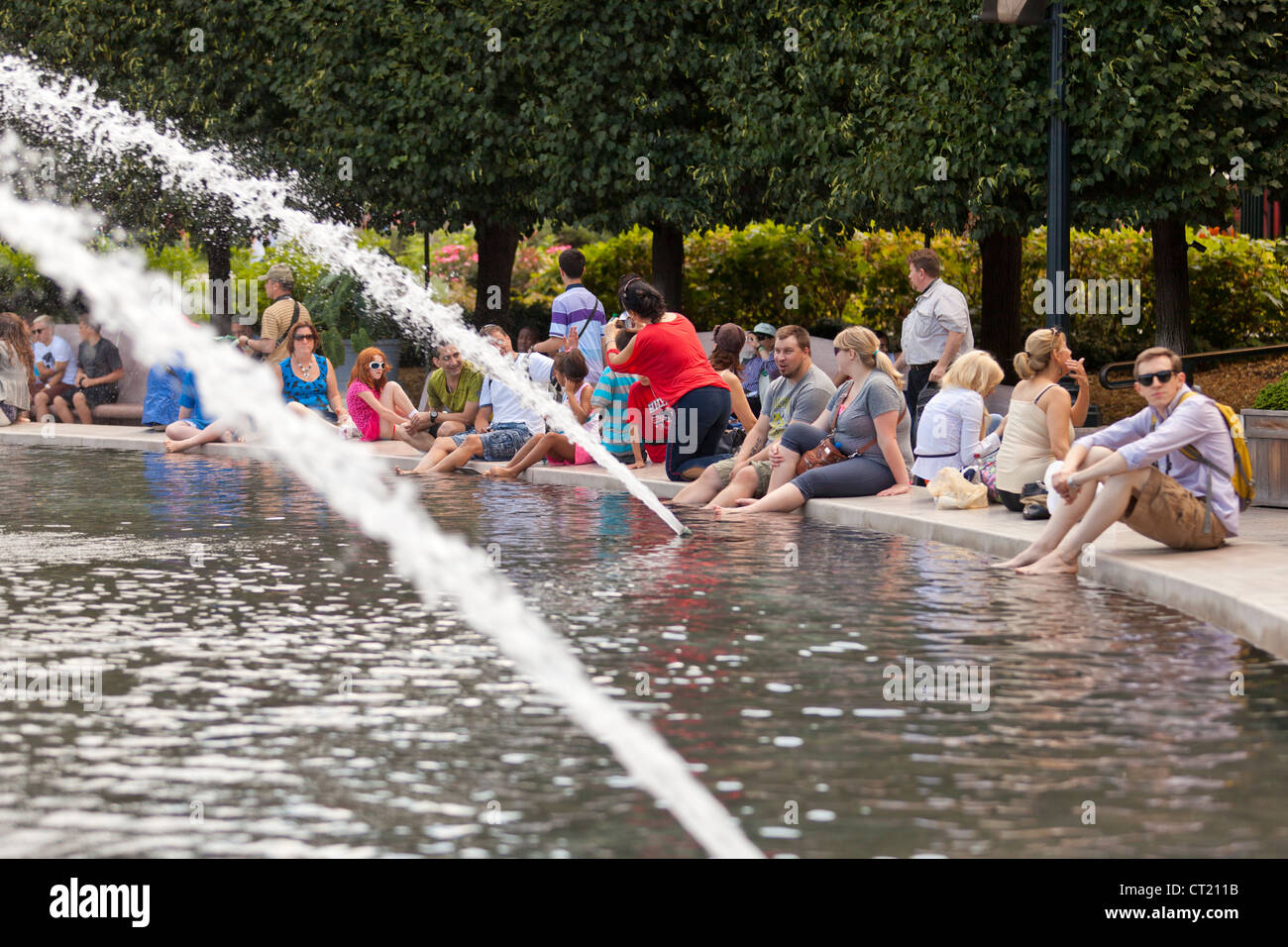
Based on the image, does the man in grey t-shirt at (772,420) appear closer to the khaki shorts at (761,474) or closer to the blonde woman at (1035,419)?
the khaki shorts at (761,474)

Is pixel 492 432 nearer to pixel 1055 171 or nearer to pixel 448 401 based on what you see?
pixel 448 401

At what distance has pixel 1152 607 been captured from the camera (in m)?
9.33

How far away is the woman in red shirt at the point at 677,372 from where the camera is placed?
50.3ft

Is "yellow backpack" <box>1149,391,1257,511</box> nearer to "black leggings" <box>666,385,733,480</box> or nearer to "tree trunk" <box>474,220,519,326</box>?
"black leggings" <box>666,385,733,480</box>

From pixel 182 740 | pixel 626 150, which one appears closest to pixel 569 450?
pixel 626 150

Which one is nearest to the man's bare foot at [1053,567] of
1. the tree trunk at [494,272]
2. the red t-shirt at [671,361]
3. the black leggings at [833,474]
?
the black leggings at [833,474]

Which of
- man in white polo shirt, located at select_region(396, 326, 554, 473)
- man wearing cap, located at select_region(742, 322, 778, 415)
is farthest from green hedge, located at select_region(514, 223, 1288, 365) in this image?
man in white polo shirt, located at select_region(396, 326, 554, 473)

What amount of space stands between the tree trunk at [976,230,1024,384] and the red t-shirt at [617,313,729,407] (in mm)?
7669

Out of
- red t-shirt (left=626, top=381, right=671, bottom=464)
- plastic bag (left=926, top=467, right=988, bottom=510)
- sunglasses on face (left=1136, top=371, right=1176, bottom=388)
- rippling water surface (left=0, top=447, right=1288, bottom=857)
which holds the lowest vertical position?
rippling water surface (left=0, top=447, right=1288, bottom=857)

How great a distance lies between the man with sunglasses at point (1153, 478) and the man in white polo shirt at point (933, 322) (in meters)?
5.16

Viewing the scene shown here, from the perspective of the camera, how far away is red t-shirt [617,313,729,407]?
1528cm
